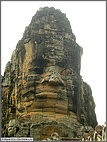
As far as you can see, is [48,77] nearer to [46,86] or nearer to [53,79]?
[53,79]

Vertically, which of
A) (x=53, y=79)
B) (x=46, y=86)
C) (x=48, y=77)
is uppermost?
(x=48, y=77)

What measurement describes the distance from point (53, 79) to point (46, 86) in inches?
35.1

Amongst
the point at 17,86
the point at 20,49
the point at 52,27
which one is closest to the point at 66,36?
the point at 52,27

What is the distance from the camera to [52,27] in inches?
1410

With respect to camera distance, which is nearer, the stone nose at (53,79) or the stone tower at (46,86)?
the stone tower at (46,86)

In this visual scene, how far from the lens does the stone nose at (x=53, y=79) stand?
31719mm

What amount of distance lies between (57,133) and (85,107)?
7.07 metres

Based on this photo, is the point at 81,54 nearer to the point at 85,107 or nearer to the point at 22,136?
the point at 85,107

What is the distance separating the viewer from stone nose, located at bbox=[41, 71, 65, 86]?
31719 mm

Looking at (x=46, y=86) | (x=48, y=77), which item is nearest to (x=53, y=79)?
(x=48, y=77)

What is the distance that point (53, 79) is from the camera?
31.8 metres

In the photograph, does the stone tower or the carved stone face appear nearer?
the stone tower

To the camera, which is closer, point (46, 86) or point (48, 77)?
point (46, 86)

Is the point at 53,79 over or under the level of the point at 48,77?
under
